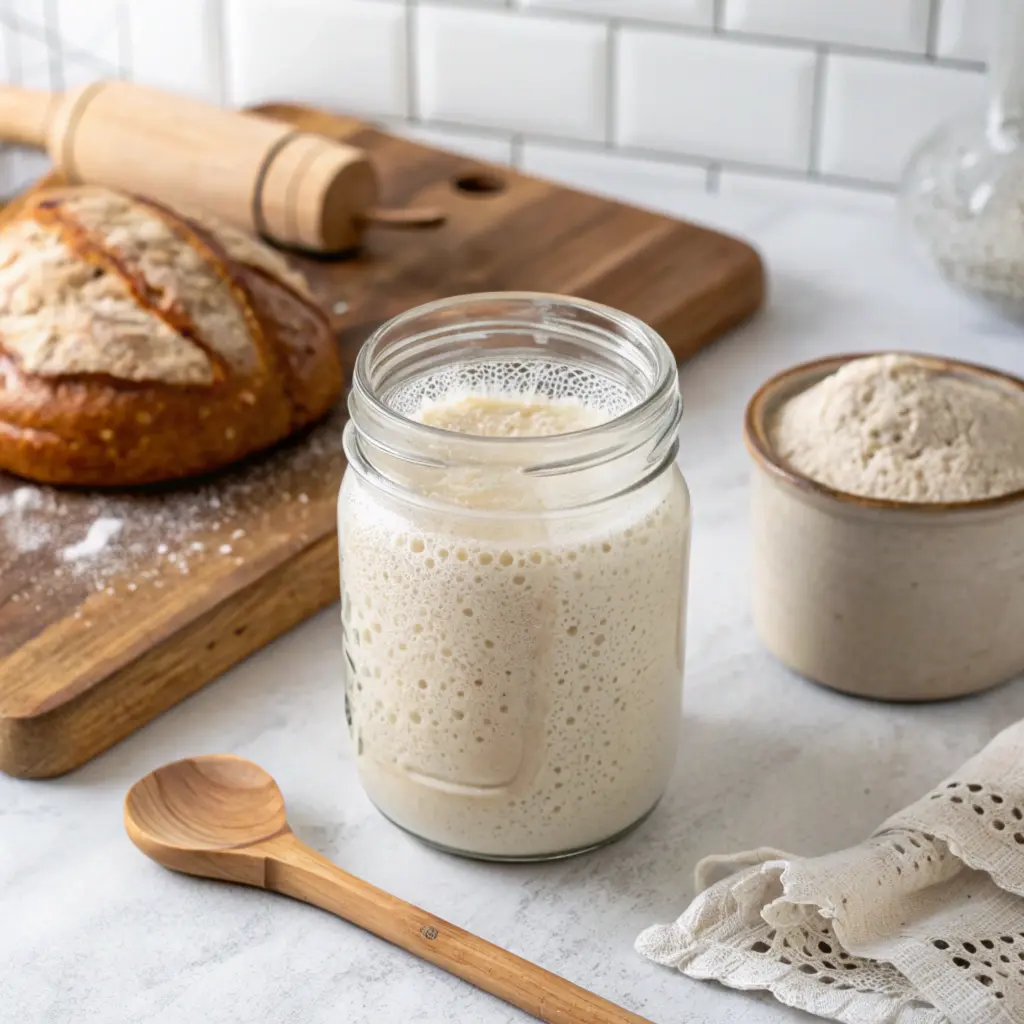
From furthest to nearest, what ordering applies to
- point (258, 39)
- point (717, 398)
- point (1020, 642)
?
point (258, 39), point (717, 398), point (1020, 642)

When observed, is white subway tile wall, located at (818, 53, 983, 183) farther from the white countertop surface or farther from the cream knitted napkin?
the cream knitted napkin

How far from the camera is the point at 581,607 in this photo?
0.68m

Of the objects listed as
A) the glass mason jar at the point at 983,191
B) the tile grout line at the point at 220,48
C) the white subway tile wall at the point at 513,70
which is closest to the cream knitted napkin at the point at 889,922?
the glass mason jar at the point at 983,191

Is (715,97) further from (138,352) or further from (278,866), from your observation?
(278,866)

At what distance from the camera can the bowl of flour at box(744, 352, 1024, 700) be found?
2.59ft

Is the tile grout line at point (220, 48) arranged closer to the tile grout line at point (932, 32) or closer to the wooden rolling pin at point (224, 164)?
the wooden rolling pin at point (224, 164)

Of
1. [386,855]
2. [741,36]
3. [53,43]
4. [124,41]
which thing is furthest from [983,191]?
[53,43]

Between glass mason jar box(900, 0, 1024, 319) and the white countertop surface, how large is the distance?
0.33 metres

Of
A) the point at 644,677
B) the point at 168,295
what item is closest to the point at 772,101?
the point at 168,295

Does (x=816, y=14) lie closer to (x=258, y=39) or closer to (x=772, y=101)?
(x=772, y=101)

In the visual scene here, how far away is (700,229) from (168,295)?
0.51 metres

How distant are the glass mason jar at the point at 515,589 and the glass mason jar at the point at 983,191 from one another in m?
0.52

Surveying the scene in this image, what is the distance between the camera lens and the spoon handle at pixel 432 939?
2.12 feet

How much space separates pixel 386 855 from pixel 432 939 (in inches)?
3.3
